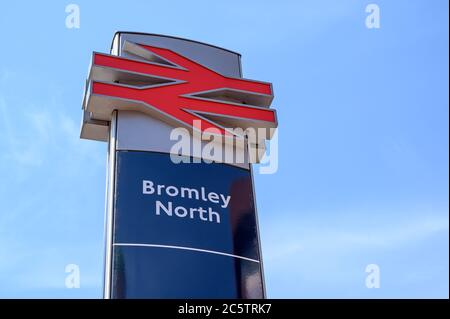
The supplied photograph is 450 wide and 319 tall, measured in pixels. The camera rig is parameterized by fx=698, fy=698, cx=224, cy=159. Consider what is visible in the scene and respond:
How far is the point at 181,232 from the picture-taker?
38.1 ft

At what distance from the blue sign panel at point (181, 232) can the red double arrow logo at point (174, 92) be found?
1.03 m

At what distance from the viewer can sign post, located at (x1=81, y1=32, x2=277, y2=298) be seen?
36.7 ft

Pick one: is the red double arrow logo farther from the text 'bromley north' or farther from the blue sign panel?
the text 'bromley north'

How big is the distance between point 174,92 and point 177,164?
1628mm

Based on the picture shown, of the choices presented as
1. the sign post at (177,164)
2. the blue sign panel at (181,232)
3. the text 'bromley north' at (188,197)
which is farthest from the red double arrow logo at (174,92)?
the text 'bromley north' at (188,197)

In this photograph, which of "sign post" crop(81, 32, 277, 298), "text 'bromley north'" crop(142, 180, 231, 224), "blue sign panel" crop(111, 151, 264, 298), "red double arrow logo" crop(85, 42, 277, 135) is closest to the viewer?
"blue sign panel" crop(111, 151, 264, 298)

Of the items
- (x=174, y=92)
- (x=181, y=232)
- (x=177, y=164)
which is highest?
(x=174, y=92)

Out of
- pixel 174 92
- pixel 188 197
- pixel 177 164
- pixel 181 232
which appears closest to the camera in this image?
pixel 181 232

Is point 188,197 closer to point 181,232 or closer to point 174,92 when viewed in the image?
point 181,232

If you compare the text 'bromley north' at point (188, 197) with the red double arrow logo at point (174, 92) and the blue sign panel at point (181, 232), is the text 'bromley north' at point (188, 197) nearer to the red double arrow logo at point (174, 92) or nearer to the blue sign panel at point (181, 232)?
the blue sign panel at point (181, 232)

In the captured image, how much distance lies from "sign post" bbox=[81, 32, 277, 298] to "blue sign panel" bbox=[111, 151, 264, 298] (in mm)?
17

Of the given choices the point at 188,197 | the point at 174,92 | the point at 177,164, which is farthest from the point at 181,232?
the point at 174,92

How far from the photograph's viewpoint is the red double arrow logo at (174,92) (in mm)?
12719

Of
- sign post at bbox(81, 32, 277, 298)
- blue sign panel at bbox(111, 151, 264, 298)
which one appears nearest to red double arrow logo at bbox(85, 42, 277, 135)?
sign post at bbox(81, 32, 277, 298)
